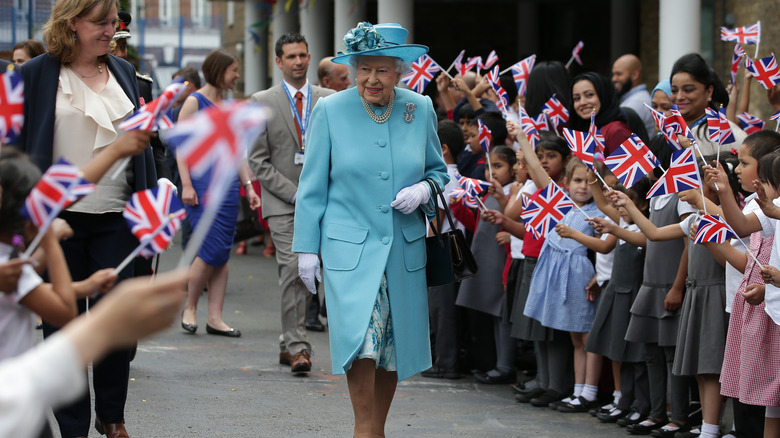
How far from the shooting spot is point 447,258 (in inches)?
200

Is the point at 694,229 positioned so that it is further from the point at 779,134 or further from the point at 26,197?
the point at 26,197

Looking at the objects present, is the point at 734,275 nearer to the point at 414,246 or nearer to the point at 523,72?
the point at 414,246

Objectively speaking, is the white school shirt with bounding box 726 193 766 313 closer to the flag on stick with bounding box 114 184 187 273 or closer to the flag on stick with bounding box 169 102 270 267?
the flag on stick with bounding box 114 184 187 273

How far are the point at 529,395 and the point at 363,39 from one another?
9.10ft

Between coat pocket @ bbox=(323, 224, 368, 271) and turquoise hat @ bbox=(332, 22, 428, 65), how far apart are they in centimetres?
82

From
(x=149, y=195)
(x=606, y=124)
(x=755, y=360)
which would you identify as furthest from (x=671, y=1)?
(x=149, y=195)

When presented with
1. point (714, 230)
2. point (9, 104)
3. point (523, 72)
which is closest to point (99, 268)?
point (9, 104)

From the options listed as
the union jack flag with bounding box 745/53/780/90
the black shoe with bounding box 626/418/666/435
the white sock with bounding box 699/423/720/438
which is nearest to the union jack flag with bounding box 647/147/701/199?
the white sock with bounding box 699/423/720/438

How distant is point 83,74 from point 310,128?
3.55 feet

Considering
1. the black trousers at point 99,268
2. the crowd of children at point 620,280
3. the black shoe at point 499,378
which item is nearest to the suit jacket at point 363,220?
the black trousers at point 99,268

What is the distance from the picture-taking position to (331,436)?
5.46 metres

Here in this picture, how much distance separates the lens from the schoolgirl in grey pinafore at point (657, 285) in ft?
18.7

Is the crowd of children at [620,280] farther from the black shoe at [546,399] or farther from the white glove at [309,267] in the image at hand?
the white glove at [309,267]

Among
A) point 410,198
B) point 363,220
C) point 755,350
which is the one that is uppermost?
point 410,198
